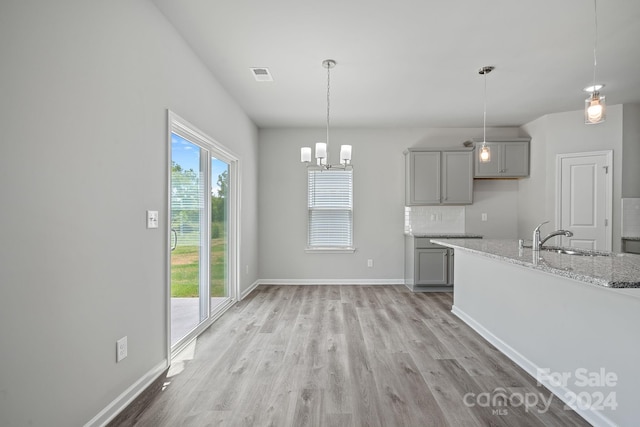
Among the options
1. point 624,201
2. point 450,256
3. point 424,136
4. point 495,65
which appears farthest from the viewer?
point 424,136

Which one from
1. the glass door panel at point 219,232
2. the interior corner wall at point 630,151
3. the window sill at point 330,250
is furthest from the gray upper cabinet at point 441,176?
the glass door panel at point 219,232

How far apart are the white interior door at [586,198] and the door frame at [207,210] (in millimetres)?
4845

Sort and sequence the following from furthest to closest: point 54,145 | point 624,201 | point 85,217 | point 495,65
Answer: point 624,201 → point 495,65 → point 85,217 → point 54,145

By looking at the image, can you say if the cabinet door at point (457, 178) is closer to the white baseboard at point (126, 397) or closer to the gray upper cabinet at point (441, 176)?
the gray upper cabinet at point (441, 176)

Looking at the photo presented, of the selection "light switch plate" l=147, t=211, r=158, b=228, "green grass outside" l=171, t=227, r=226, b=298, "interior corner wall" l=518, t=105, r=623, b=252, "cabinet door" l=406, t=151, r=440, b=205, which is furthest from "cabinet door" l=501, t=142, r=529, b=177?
"light switch plate" l=147, t=211, r=158, b=228

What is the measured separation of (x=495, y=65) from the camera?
326 centimetres

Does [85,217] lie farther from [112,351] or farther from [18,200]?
[112,351]

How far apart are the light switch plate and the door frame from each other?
0.53 feet

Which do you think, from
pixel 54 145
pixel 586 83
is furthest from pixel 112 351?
pixel 586 83

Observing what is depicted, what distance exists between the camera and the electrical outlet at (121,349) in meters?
1.95

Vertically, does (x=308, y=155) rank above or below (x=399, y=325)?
above

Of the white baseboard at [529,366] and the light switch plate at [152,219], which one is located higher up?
the light switch plate at [152,219]

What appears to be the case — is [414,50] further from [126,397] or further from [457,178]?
[126,397]

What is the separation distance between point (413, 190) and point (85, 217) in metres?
4.61
